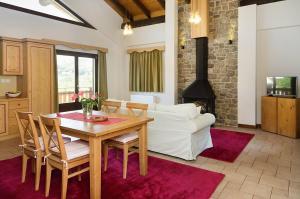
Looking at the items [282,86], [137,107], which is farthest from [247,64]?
[137,107]

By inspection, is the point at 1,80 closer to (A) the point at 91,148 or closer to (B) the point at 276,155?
(A) the point at 91,148

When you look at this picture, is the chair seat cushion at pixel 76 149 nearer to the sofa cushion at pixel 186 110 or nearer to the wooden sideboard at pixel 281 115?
the sofa cushion at pixel 186 110

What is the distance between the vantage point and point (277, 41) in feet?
17.4

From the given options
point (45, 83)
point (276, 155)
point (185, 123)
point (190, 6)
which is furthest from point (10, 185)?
point (190, 6)

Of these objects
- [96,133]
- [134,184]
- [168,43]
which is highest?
[168,43]

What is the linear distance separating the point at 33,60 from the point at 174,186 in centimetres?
426

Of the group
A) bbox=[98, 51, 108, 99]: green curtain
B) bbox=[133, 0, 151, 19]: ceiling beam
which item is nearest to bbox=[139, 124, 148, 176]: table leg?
bbox=[98, 51, 108, 99]: green curtain

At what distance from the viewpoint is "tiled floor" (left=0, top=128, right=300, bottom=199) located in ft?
8.14

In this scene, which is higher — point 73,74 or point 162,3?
point 162,3

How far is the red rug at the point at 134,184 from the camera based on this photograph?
2398 millimetres

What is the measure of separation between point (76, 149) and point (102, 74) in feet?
16.3

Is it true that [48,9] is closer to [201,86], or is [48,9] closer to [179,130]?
[201,86]

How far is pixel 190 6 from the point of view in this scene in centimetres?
641

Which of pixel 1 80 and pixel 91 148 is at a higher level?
pixel 1 80
